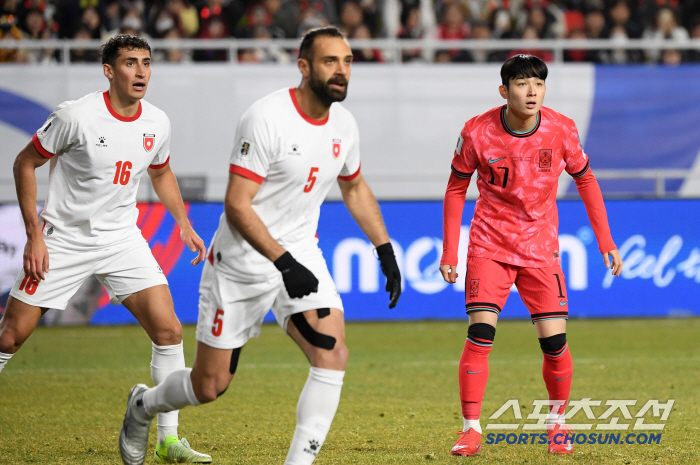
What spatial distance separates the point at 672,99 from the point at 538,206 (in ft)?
37.2

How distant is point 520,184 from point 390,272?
1288 millimetres

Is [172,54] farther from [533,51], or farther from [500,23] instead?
[533,51]

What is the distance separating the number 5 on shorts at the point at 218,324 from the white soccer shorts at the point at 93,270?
50.0 inches

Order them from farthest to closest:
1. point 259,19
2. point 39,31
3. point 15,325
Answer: point 259,19 < point 39,31 < point 15,325

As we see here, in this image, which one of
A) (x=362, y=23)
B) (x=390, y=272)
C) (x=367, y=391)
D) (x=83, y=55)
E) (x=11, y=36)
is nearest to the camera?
(x=390, y=272)

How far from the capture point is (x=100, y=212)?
19.0ft

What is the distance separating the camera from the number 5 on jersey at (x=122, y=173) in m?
5.74

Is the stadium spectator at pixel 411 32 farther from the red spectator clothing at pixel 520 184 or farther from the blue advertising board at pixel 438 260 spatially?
the red spectator clothing at pixel 520 184

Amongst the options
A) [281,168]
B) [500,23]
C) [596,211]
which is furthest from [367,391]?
[500,23]

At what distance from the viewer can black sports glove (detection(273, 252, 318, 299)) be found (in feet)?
14.2

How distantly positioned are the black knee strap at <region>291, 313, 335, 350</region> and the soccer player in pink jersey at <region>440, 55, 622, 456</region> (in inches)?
55.7

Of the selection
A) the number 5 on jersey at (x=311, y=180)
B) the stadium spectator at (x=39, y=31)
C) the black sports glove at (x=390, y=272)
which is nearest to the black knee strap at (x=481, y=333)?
the black sports glove at (x=390, y=272)

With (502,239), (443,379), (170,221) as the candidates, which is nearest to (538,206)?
(502,239)

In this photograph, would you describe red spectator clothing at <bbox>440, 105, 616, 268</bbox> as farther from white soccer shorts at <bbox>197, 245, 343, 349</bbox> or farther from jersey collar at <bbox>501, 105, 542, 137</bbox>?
white soccer shorts at <bbox>197, 245, 343, 349</bbox>
